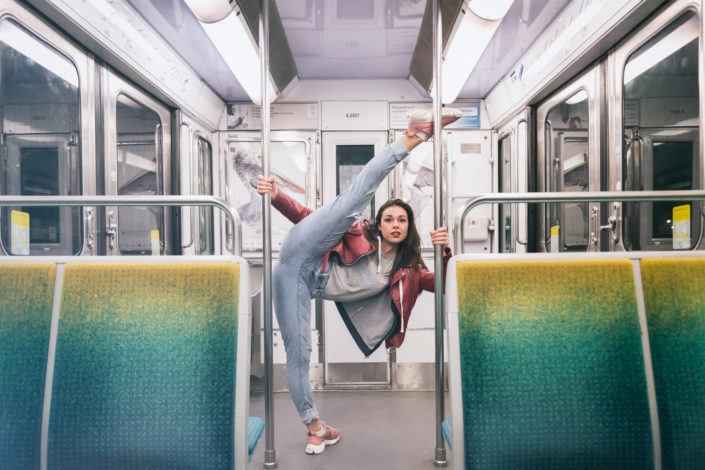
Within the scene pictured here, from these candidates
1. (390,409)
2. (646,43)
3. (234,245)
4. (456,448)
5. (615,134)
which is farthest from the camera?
(390,409)

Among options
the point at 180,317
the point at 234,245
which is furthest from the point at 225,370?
the point at 234,245

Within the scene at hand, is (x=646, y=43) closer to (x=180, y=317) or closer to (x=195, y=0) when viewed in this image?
(x=195, y=0)

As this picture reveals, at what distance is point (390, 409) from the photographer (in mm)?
3338

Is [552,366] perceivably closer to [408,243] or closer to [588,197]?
[588,197]

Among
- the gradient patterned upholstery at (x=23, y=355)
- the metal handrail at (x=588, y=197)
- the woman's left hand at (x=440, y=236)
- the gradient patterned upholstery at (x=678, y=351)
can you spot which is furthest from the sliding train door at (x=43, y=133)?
the gradient patterned upholstery at (x=678, y=351)

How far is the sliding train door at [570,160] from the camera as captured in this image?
107 inches

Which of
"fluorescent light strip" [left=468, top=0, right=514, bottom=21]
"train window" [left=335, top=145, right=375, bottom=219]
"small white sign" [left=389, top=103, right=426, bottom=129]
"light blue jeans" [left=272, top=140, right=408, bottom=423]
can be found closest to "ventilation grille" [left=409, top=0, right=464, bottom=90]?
"fluorescent light strip" [left=468, top=0, right=514, bottom=21]

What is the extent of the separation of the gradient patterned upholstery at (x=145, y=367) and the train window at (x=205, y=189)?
2.71 m

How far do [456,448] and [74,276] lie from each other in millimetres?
1441

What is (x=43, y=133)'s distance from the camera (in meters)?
2.23

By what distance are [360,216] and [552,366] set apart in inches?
62.3

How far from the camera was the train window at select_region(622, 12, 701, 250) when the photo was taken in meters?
1.93

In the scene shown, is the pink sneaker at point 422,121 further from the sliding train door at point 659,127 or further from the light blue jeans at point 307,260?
the sliding train door at point 659,127

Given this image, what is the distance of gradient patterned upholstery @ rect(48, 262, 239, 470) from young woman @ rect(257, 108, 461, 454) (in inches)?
33.7
